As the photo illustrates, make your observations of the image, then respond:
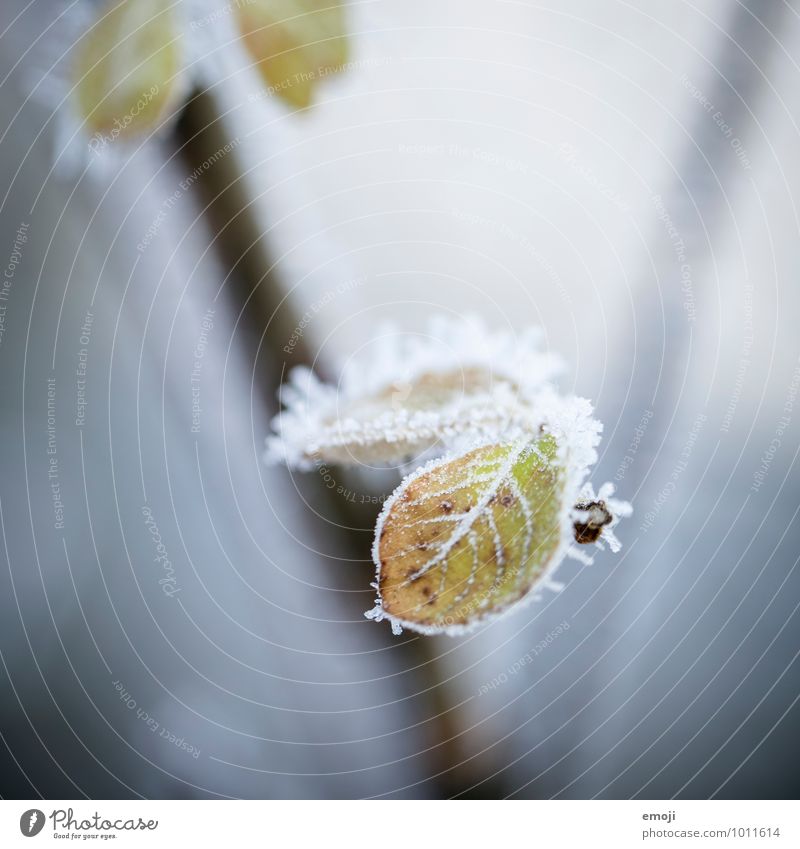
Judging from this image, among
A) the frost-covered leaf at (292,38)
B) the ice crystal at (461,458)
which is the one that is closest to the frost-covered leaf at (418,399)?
the ice crystal at (461,458)

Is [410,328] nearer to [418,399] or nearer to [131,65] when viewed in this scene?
[418,399]

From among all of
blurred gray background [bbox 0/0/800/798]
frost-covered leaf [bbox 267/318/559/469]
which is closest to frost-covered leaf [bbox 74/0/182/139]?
blurred gray background [bbox 0/0/800/798]

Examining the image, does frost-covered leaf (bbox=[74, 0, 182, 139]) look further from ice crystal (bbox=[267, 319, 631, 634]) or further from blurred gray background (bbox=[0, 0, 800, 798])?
ice crystal (bbox=[267, 319, 631, 634])

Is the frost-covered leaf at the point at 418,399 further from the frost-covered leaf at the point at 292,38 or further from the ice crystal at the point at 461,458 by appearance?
the frost-covered leaf at the point at 292,38

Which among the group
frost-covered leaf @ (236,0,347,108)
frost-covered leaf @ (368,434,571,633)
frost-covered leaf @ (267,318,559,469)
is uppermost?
frost-covered leaf @ (236,0,347,108)

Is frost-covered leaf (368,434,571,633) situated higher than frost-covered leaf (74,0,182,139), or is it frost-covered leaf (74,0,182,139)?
frost-covered leaf (74,0,182,139)

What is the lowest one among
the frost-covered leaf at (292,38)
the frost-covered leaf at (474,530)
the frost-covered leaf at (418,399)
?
the frost-covered leaf at (474,530)
